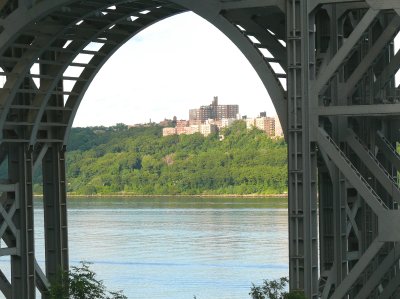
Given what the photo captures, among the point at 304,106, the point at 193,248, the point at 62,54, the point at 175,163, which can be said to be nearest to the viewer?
the point at 304,106

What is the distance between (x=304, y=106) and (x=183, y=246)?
64.5 meters

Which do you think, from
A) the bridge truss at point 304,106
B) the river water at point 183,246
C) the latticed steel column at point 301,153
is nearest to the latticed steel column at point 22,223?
the bridge truss at point 304,106

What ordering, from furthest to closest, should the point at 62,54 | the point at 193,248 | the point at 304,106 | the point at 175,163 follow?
the point at 175,163 → the point at 193,248 → the point at 62,54 → the point at 304,106

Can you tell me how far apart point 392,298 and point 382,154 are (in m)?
2.87

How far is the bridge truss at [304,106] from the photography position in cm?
1852

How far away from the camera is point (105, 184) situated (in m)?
131

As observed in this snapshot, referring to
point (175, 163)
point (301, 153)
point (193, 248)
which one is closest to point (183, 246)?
point (193, 248)

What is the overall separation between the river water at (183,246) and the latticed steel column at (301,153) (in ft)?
119

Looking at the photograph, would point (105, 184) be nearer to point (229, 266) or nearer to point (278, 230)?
point (278, 230)

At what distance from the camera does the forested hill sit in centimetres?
11919

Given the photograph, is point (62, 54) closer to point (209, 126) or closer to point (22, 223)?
point (22, 223)

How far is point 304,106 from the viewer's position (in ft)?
60.8

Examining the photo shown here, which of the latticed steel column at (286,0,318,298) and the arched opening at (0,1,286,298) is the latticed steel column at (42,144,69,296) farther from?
the latticed steel column at (286,0,318,298)

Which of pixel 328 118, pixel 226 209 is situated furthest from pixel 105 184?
pixel 328 118
